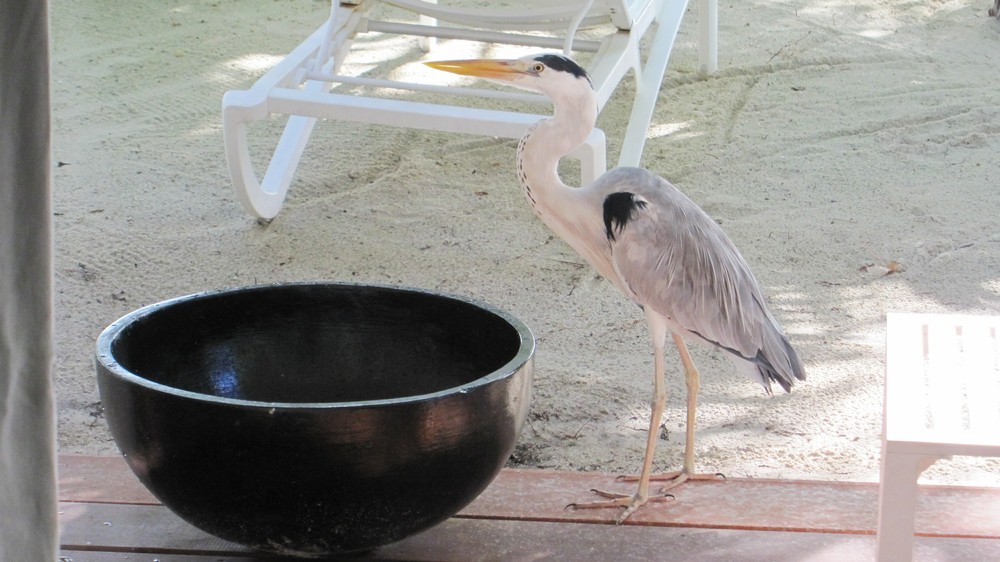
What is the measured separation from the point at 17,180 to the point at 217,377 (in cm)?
109

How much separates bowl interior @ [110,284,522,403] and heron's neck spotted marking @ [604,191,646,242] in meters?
0.45

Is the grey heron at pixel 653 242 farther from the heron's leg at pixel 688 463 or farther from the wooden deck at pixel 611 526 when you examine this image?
the wooden deck at pixel 611 526

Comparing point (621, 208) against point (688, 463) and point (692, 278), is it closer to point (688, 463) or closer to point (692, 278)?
point (692, 278)

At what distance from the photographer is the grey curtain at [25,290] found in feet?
3.19

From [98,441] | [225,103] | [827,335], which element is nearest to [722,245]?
[827,335]

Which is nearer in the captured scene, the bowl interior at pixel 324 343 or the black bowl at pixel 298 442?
the black bowl at pixel 298 442

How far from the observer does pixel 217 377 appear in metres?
2.04

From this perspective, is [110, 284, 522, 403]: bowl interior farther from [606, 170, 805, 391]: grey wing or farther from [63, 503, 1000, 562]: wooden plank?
[606, 170, 805, 391]: grey wing

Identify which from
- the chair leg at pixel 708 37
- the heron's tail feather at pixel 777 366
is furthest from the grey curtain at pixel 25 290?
the chair leg at pixel 708 37

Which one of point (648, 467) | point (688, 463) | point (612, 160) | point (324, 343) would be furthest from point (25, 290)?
point (612, 160)

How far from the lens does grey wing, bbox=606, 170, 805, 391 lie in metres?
2.32

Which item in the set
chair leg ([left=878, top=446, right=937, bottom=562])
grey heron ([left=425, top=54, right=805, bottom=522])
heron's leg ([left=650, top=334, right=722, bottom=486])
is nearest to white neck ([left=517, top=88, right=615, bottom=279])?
grey heron ([left=425, top=54, right=805, bottom=522])

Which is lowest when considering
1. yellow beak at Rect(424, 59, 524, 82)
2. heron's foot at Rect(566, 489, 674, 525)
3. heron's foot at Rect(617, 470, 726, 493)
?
heron's foot at Rect(617, 470, 726, 493)

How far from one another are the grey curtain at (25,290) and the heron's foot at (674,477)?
1.43 metres
